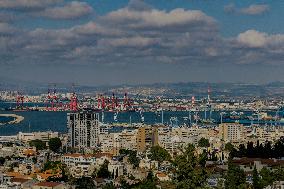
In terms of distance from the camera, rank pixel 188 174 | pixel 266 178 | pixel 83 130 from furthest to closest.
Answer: pixel 83 130, pixel 266 178, pixel 188 174

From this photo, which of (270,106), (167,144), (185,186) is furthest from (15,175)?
(270,106)

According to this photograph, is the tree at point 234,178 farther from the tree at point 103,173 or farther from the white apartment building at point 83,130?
the white apartment building at point 83,130

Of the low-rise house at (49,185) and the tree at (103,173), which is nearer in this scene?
the low-rise house at (49,185)

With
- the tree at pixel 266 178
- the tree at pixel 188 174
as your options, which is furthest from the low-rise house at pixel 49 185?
the tree at pixel 266 178

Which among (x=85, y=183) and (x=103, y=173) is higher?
(x=85, y=183)

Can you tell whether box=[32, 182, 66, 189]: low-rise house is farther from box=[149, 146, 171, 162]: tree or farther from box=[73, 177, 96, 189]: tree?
box=[149, 146, 171, 162]: tree

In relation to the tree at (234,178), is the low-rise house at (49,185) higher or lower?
lower

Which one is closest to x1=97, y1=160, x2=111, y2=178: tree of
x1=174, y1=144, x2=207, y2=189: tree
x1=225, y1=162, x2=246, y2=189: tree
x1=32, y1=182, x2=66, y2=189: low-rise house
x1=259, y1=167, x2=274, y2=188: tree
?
x1=32, y1=182, x2=66, y2=189: low-rise house

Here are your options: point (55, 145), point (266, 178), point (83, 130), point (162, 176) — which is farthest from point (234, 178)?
point (83, 130)

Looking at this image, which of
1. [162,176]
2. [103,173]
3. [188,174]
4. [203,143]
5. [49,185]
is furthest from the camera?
[203,143]

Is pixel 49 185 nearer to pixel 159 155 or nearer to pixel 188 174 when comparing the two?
pixel 188 174

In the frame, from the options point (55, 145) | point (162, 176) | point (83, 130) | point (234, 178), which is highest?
point (234, 178)
